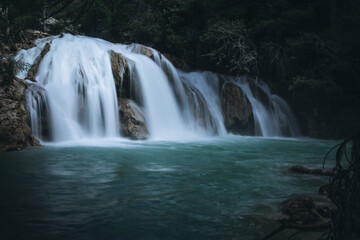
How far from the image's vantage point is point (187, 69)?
16438 millimetres

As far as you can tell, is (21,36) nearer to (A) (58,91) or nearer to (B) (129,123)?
(A) (58,91)

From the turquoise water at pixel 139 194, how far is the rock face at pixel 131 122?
294cm

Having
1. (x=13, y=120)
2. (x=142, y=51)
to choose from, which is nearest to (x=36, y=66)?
(x=13, y=120)

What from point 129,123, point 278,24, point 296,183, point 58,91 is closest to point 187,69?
point 278,24

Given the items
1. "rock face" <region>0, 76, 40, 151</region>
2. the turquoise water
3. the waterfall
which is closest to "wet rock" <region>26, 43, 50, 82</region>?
the waterfall

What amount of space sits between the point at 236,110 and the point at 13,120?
1008 centimetres

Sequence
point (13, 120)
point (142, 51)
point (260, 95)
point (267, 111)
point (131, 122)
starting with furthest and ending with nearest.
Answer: point (260, 95), point (267, 111), point (142, 51), point (131, 122), point (13, 120)

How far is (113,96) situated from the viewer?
10.9m

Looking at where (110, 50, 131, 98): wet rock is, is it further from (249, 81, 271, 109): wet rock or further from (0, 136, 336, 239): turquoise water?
(249, 81, 271, 109): wet rock

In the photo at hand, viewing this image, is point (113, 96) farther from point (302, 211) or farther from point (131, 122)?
point (302, 211)

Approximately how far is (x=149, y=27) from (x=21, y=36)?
7008 millimetres

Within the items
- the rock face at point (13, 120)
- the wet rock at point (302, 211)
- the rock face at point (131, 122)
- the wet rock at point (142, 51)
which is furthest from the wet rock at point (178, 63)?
the wet rock at point (302, 211)

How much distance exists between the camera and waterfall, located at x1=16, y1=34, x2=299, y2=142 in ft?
31.3

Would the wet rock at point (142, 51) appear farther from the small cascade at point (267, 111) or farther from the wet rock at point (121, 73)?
the small cascade at point (267, 111)
